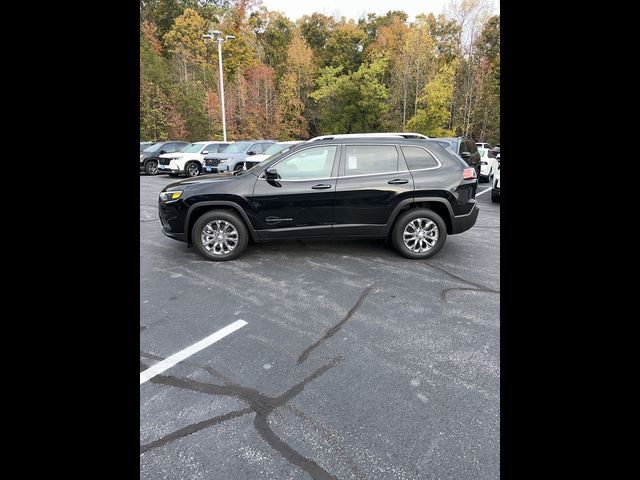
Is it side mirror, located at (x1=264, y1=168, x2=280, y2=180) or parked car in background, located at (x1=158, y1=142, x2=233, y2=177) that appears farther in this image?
parked car in background, located at (x1=158, y1=142, x2=233, y2=177)

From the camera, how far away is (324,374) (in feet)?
9.34

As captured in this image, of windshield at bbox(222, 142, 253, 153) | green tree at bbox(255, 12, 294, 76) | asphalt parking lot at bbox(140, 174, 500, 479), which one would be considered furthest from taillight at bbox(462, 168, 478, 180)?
green tree at bbox(255, 12, 294, 76)

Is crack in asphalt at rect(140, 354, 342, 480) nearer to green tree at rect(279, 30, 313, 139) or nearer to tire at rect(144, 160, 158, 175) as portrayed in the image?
tire at rect(144, 160, 158, 175)

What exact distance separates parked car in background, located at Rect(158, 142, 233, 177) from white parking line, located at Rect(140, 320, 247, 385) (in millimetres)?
15524

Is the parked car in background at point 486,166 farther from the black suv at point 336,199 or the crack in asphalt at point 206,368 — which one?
the crack in asphalt at point 206,368

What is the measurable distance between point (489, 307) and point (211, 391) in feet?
9.58

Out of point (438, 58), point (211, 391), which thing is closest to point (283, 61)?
point (438, 58)

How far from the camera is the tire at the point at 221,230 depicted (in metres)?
5.57

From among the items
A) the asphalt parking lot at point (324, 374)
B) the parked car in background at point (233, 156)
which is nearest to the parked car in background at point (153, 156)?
the parked car in background at point (233, 156)

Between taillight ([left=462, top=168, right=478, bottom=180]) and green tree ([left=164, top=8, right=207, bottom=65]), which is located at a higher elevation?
green tree ([left=164, top=8, right=207, bottom=65])

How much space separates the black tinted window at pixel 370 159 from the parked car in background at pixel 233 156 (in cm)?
1167

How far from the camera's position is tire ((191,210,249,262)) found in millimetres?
5574
